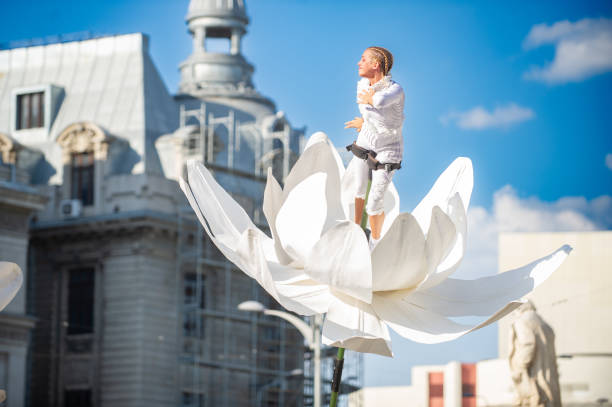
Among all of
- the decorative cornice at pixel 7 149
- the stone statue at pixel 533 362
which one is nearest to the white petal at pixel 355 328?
the stone statue at pixel 533 362

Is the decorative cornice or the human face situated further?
the decorative cornice

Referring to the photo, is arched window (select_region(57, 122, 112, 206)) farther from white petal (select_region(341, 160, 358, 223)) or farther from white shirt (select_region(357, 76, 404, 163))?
white shirt (select_region(357, 76, 404, 163))

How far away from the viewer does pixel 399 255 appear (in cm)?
518

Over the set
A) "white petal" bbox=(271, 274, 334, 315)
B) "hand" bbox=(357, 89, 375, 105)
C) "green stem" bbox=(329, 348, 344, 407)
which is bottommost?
"green stem" bbox=(329, 348, 344, 407)

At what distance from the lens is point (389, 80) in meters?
5.65

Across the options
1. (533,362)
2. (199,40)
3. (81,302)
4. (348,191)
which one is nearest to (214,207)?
(348,191)

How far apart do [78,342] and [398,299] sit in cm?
4290

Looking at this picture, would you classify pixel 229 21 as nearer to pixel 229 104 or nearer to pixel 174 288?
pixel 229 104

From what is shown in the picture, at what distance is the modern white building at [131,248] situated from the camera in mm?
46375

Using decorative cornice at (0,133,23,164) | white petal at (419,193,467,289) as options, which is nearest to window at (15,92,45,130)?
decorative cornice at (0,133,23,164)

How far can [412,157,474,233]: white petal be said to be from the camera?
599cm

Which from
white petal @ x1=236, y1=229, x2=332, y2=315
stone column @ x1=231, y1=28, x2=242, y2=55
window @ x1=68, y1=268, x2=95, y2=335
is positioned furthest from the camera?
stone column @ x1=231, y1=28, x2=242, y2=55

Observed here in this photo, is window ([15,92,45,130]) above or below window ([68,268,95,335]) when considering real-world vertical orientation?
above

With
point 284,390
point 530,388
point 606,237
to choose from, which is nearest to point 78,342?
point 284,390
